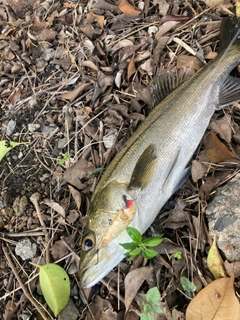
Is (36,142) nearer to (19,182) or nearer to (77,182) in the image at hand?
(19,182)

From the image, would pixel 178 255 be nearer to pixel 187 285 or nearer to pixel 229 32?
pixel 187 285

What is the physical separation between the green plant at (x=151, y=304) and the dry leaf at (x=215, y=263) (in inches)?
16.6

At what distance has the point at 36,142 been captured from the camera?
144 inches

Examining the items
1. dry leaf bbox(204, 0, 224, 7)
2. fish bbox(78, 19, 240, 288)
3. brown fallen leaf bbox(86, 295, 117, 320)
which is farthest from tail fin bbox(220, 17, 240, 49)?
brown fallen leaf bbox(86, 295, 117, 320)

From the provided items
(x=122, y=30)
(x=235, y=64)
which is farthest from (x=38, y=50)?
(x=235, y=64)

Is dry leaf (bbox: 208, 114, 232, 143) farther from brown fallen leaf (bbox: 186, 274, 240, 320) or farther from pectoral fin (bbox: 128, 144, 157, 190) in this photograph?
brown fallen leaf (bbox: 186, 274, 240, 320)

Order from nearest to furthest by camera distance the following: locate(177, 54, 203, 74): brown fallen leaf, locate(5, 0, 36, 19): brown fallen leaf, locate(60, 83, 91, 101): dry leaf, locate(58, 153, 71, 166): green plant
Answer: locate(177, 54, 203, 74): brown fallen leaf < locate(58, 153, 71, 166): green plant < locate(60, 83, 91, 101): dry leaf < locate(5, 0, 36, 19): brown fallen leaf

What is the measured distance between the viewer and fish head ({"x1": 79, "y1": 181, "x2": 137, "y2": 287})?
263 cm

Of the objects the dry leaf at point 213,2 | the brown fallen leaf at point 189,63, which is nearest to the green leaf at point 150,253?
the brown fallen leaf at point 189,63

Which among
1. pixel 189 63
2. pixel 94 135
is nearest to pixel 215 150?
pixel 189 63

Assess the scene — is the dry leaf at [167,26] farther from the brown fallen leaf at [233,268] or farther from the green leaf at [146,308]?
the green leaf at [146,308]

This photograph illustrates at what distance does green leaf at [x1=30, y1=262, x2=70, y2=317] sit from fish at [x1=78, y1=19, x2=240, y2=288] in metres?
0.31

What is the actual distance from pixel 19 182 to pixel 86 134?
30.0 inches

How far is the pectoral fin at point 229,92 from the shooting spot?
9.92 ft
